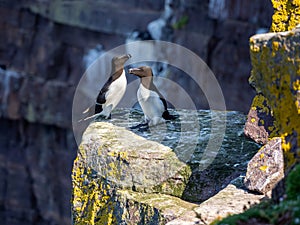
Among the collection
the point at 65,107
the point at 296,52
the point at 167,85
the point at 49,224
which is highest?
the point at 296,52

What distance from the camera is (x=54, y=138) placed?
13523 mm

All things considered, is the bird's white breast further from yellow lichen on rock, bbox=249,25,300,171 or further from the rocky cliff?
yellow lichen on rock, bbox=249,25,300,171

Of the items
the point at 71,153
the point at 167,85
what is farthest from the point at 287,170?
the point at 71,153

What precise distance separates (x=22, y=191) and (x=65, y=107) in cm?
193

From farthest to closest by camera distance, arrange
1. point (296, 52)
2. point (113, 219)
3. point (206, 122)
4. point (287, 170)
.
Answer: point (206, 122), point (113, 219), point (296, 52), point (287, 170)

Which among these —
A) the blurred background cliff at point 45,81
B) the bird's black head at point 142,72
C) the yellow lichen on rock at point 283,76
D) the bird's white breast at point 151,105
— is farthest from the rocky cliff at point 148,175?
the blurred background cliff at point 45,81

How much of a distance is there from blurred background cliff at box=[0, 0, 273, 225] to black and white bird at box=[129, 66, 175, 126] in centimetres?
714

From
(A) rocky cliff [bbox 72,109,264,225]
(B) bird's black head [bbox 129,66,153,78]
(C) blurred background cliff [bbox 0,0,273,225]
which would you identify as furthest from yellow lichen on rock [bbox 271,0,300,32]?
(C) blurred background cliff [bbox 0,0,273,225]

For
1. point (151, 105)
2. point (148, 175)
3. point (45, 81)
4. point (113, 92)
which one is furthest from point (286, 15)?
point (45, 81)

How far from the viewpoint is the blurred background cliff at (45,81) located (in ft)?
41.5

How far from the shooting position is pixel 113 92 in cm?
500

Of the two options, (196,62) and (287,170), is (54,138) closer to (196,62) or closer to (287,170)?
(196,62)

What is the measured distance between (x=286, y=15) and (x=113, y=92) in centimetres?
158

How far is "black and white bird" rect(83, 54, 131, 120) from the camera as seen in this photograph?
4.79m
